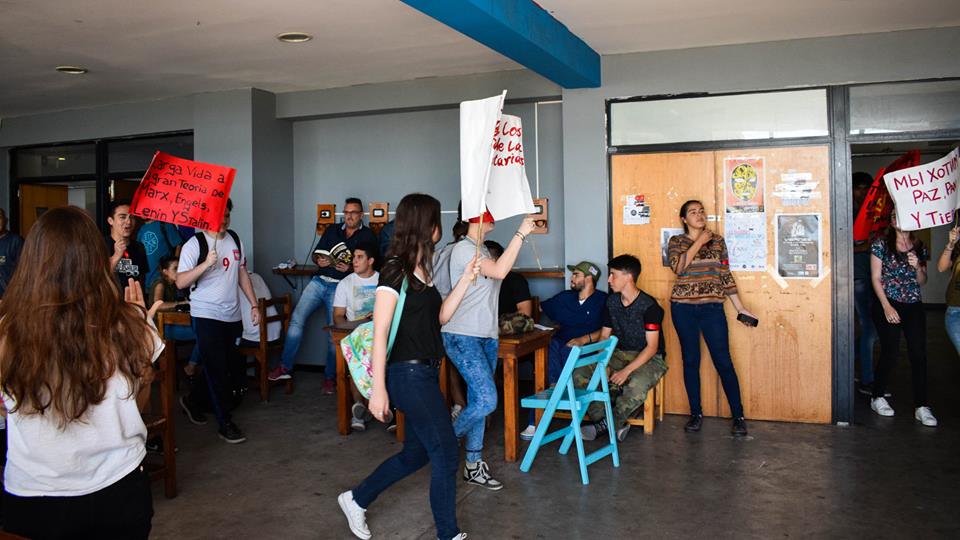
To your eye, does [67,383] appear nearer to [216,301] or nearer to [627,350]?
[216,301]

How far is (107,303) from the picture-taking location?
1.87 meters

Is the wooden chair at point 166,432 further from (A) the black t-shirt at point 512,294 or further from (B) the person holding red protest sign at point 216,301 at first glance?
(A) the black t-shirt at point 512,294

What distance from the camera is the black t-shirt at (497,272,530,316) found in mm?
5652

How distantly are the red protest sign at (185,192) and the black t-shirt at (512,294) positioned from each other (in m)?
2.07

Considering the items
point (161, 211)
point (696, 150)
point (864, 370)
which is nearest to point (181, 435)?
point (161, 211)

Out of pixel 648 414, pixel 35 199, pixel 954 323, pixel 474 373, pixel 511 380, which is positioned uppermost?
pixel 35 199

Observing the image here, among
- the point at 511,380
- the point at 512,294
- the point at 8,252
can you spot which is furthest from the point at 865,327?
the point at 8,252

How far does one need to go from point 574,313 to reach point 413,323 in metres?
2.64

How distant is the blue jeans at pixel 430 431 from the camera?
9.95 feet

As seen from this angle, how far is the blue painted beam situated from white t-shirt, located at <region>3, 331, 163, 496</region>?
2350mm

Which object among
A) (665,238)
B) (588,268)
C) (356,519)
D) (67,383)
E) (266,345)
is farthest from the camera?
(266,345)

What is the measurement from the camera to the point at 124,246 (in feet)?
13.1

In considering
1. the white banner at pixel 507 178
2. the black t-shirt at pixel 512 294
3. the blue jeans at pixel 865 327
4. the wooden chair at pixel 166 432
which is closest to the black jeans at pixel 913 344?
the blue jeans at pixel 865 327

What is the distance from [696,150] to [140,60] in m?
4.36
